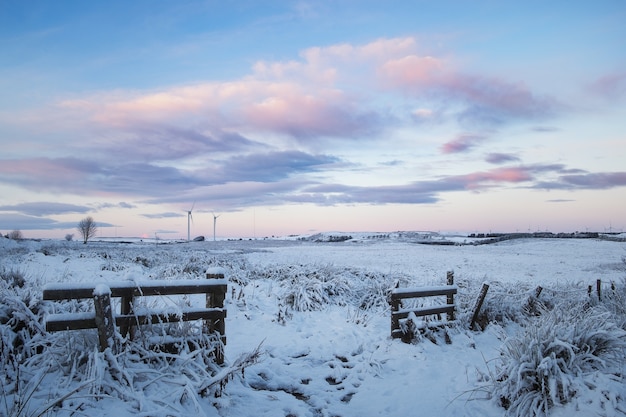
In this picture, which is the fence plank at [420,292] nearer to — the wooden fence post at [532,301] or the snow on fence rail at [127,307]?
the wooden fence post at [532,301]

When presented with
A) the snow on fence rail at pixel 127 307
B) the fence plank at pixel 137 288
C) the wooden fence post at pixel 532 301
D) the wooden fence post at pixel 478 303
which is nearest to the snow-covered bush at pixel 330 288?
the wooden fence post at pixel 478 303

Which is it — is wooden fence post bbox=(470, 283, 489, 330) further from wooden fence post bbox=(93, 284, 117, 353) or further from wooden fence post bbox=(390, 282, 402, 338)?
wooden fence post bbox=(93, 284, 117, 353)

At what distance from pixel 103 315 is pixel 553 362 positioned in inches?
237

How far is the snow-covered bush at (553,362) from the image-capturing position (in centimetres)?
519

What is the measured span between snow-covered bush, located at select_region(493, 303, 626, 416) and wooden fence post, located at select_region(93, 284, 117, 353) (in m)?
5.54

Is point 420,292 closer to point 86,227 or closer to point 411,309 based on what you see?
point 411,309

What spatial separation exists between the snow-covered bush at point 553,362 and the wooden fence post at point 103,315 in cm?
554

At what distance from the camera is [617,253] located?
37938 millimetres

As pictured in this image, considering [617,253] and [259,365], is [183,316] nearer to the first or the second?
[259,365]

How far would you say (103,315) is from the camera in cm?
503

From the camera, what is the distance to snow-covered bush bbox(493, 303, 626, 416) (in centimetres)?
519

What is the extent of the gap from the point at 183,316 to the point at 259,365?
240 cm

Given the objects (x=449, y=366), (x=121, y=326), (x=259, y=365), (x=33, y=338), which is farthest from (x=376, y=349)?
(x=33, y=338)

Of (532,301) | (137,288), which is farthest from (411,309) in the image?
(137,288)
